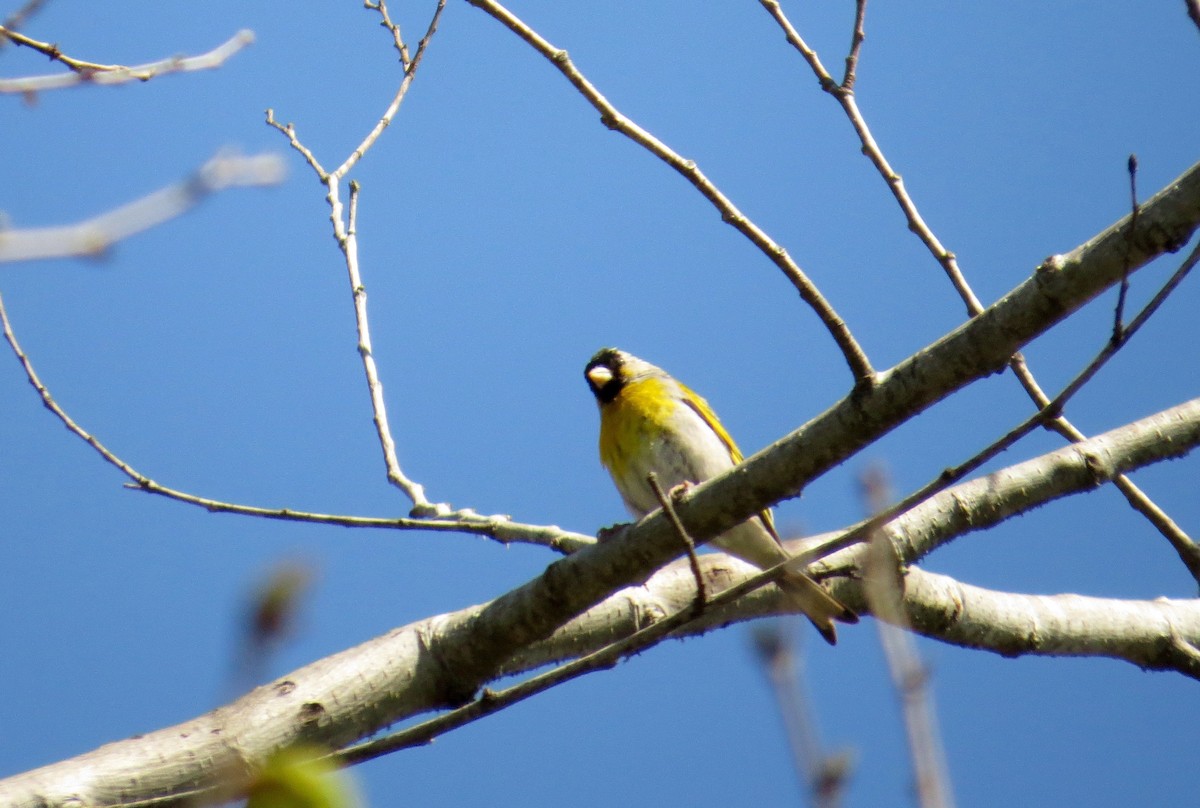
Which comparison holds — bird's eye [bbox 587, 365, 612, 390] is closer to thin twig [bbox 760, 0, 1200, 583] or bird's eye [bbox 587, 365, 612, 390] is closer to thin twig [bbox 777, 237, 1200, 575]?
thin twig [bbox 760, 0, 1200, 583]

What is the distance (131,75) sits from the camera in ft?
→ 8.43

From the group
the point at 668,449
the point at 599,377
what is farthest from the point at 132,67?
the point at 599,377

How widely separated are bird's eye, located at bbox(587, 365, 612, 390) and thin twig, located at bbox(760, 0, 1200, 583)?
2.94 metres

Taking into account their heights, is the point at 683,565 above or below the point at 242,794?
above

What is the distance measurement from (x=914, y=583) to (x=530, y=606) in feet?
4.77

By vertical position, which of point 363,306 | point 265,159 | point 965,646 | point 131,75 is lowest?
point 965,646

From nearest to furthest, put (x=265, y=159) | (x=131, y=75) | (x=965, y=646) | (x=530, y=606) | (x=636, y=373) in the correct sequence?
1. (x=265, y=159)
2. (x=131, y=75)
3. (x=530, y=606)
4. (x=965, y=646)
5. (x=636, y=373)

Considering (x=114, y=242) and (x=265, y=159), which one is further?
(x=265, y=159)

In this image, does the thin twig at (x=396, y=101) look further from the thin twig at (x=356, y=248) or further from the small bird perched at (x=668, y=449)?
the small bird perched at (x=668, y=449)

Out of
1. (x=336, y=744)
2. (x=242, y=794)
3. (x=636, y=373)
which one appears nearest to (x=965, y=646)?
(x=336, y=744)

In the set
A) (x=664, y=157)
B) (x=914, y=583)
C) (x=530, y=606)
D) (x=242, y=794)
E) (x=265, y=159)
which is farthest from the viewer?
(x=914, y=583)

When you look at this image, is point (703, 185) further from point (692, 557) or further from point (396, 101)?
point (396, 101)

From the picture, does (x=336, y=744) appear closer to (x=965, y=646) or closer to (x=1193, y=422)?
(x=965, y=646)

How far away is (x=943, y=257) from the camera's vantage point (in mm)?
3559
